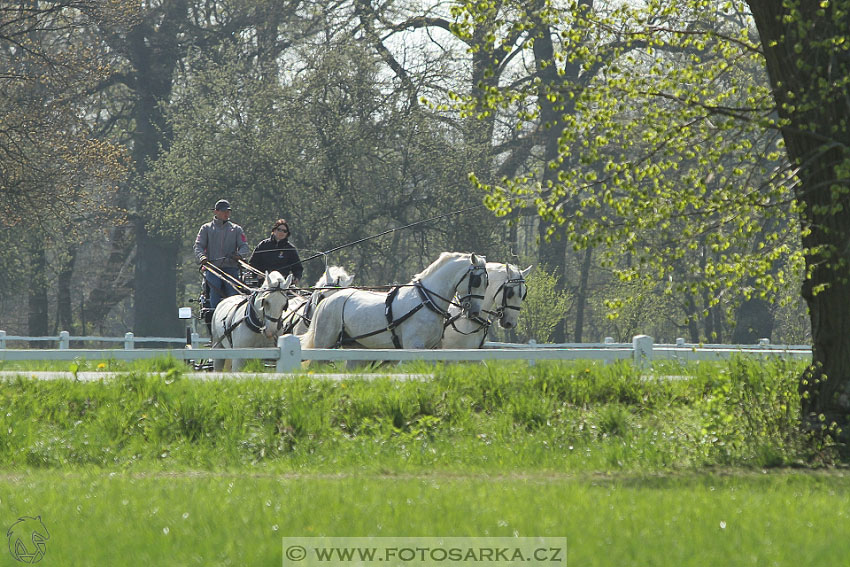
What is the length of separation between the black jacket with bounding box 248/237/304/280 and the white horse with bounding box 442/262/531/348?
2951 millimetres

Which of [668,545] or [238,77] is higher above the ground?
[238,77]

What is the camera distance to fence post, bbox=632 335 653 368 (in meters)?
13.7

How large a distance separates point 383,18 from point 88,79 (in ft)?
42.1

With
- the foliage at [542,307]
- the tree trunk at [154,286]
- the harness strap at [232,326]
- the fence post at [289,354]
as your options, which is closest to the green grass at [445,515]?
the fence post at [289,354]

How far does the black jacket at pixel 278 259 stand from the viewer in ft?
63.2

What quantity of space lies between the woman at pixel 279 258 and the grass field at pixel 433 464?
533 centimetres

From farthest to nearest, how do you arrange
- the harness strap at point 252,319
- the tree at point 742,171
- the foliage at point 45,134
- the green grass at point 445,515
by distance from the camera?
the foliage at point 45,134
the harness strap at point 252,319
the tree at point 742,171
the green grass at point 445,515

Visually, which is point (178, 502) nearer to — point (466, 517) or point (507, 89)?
point (466, 517)

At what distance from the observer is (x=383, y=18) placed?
41625 millimetres

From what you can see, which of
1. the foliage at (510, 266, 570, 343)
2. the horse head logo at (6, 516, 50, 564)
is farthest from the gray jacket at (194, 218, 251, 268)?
the foliage at (510, 266, 570, 343)

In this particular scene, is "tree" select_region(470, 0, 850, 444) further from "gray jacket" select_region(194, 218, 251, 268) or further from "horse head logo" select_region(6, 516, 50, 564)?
"gray jacket" select_region(194, 218, 251, 268)

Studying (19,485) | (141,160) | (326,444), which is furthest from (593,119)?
(141,160)

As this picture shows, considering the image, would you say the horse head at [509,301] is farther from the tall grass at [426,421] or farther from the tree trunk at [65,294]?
the tree trunk at [65,294]

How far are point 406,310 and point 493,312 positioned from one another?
5.25 ft
